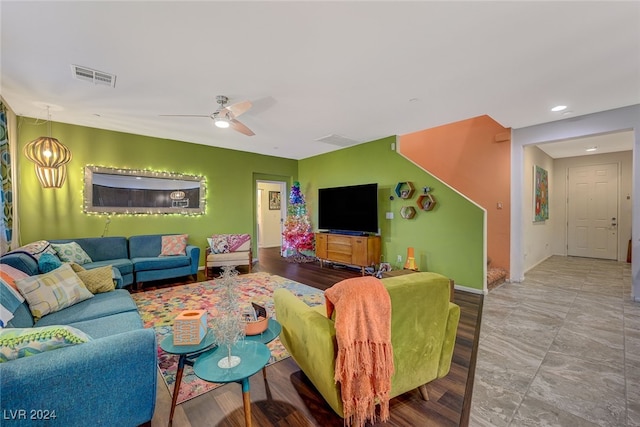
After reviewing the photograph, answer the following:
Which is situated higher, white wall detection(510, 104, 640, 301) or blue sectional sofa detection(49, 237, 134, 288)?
white wall detection(510, 104, 640, 301)

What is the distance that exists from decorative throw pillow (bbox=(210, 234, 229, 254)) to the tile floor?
4433 mm

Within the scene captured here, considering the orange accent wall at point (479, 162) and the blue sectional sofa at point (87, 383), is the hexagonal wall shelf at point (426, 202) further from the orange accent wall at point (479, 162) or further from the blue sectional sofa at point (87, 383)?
the blue sectional sofa at point (87, 383)

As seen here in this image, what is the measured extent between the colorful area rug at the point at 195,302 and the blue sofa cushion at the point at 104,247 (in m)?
1.00

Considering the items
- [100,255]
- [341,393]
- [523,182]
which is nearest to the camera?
[341,393]

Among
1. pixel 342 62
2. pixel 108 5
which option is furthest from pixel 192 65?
pixel 342 62

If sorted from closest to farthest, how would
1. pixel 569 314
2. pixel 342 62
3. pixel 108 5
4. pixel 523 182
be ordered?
pixel 108 5 < pixel 342 62 < pixel 569 314 < pixel 523 182

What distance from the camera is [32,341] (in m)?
1.12

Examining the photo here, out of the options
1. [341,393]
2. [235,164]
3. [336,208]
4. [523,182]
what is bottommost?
[341,393]

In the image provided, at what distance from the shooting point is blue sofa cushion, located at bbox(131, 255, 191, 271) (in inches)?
163

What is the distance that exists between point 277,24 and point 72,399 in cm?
246

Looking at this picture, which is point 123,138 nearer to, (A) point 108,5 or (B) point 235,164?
(B) point 235,164

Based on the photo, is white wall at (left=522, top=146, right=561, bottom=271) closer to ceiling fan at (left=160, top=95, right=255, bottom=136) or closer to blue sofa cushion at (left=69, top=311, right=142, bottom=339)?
ceiling fan at (left=160, top=95, right=255, bottom=136)

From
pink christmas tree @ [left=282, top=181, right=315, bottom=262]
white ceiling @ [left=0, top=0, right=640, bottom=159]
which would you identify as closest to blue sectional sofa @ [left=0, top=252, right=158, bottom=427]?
white ceiling @ [left=0, top=0, right=640, bottom=159]

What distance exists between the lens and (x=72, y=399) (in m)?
1.10
